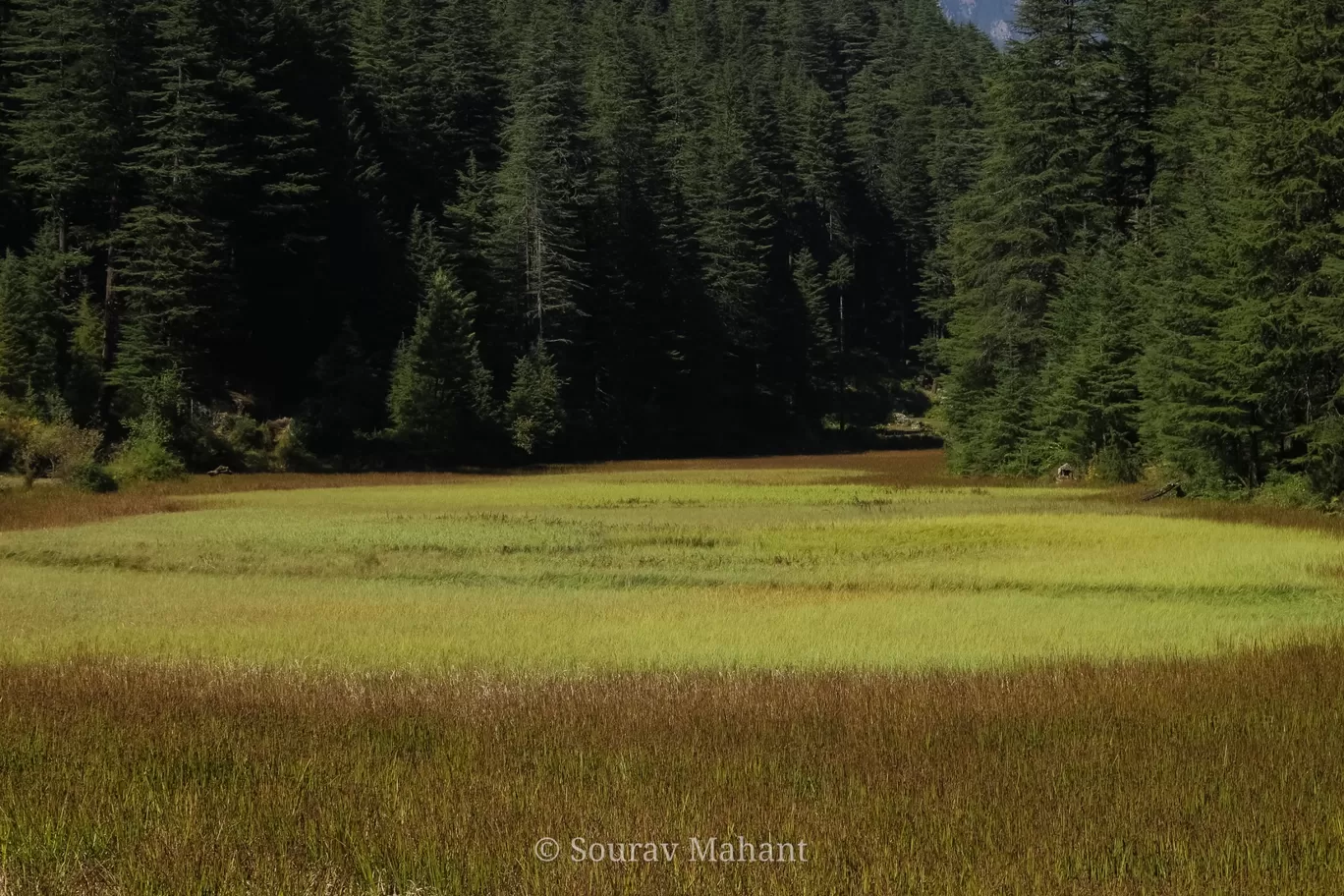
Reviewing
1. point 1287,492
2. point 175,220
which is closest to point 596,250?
point 175,220

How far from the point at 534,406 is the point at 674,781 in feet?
204

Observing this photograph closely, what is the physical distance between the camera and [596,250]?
279ft

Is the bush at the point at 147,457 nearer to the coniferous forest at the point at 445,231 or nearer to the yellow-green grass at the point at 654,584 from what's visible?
the coniferous forest at the point at 445,231

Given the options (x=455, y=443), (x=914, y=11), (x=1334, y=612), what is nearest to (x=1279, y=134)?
(x=1334, y=612)

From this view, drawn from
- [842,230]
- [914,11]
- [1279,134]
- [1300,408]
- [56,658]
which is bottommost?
[56,658]

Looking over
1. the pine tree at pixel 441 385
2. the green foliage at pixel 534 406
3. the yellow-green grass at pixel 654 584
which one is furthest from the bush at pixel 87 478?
the green foliage at pixel 534 406

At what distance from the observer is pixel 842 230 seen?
115750mm

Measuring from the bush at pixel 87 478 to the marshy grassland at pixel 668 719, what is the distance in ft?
53.0

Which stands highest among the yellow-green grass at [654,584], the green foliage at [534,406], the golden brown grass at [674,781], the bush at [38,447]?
the green foliage at [534,406]

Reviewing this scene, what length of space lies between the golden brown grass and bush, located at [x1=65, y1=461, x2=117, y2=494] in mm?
30986

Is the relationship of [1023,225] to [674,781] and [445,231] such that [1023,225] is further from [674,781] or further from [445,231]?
[674,781]

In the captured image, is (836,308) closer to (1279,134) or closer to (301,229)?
(301,229)

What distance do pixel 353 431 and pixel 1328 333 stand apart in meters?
41.8

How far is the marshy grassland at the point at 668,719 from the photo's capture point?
6.70 metres
